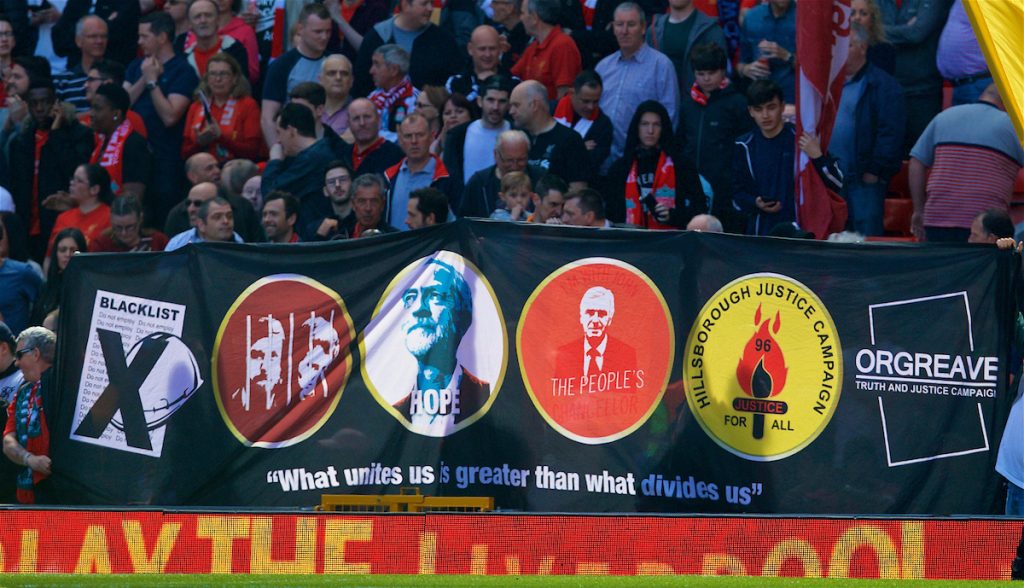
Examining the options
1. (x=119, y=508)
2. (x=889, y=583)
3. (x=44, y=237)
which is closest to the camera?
(x=889, y=583)

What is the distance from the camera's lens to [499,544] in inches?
399

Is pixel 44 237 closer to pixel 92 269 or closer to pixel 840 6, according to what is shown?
pixel 92 269

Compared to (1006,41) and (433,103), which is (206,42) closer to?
(433,103)

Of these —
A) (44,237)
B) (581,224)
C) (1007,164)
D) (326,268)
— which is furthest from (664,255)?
(44,237)

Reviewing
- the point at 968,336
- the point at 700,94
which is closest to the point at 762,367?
the point at 968,336

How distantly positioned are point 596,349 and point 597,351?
0.05 ft

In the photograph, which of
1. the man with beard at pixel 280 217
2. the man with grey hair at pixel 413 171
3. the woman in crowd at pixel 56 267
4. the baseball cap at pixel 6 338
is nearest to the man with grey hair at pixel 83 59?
the woman in crowd at pixel 56 267

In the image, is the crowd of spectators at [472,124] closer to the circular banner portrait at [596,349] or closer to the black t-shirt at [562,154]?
the black t-shirt at [562,154]

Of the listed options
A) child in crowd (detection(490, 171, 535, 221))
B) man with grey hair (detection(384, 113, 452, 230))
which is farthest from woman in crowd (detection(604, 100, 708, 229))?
man with grey hair (detection(384, 113, 452, 230))

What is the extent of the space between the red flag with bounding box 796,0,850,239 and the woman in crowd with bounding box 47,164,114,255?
5.93 m

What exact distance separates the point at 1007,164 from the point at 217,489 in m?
5.91

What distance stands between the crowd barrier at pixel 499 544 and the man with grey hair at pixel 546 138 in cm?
400

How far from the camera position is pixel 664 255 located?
35.8ft

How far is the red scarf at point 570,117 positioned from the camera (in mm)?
14023
